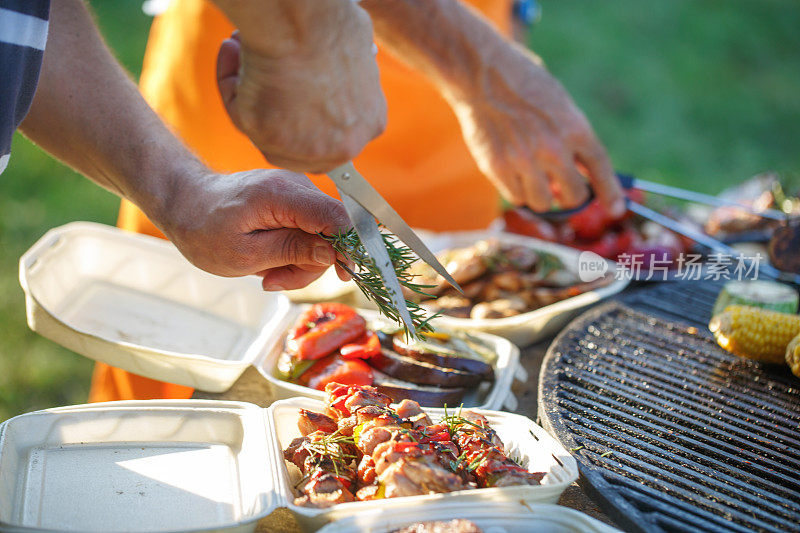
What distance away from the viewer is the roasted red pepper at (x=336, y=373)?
2.22 m

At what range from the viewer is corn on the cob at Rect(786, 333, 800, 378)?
7.39 feet

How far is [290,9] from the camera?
4.12ft

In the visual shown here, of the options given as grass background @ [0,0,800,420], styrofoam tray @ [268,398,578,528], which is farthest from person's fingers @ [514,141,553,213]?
grass background @ [0,0,800,420]

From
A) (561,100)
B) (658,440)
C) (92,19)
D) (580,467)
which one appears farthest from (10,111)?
(561,100)

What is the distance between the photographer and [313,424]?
1830 mm

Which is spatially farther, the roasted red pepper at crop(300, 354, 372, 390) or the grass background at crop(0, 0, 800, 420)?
the grass background at crop(0, 0, 800, 420)

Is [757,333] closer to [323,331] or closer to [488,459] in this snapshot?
[488,459]

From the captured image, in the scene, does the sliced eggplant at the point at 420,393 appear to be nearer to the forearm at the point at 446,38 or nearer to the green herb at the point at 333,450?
the green herb at the point at 333,450

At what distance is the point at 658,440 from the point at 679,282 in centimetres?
145

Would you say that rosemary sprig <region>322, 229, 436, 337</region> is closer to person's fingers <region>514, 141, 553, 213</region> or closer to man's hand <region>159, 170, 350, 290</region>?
man's hand <region>159, 170, 350, 290</region>

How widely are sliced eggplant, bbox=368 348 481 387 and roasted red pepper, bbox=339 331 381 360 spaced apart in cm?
3

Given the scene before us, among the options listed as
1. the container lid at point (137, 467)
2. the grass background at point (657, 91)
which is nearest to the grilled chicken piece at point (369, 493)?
the container lid at point (137, 467)

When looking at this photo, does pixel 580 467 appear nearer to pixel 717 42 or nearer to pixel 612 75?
pixel 612 75

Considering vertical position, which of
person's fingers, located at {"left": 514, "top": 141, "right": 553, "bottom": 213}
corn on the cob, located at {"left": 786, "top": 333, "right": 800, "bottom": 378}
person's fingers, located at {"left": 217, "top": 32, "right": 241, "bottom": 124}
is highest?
person's fingers, located at {"left": 217, "top": 32, "right": 241, "bottom": 124}
